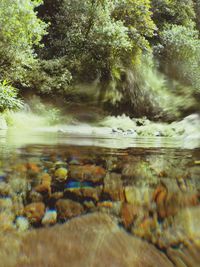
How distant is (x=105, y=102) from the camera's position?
14.0m

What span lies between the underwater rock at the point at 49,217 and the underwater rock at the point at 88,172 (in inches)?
21.9

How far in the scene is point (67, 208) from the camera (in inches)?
60.6

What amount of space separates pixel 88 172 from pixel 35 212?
2.63ft

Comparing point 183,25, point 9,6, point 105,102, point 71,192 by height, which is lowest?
point 71,192

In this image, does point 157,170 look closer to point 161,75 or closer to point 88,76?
point 88,76

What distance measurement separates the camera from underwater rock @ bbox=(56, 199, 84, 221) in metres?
1.45

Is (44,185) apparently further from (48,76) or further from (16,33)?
(48,76)

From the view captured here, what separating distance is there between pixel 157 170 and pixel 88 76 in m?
11.7

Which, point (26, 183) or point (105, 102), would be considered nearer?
point (26, 183)

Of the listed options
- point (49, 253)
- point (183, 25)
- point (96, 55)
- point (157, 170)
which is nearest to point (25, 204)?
point (49, 253)

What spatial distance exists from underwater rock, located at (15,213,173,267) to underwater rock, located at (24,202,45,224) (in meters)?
0.10

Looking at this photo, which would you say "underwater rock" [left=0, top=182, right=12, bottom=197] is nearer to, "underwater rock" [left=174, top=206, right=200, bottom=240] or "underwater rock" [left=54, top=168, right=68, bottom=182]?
"underwater rock" [left=54, top=168, right=68, bottom=182]

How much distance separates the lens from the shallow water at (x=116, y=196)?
132 cm

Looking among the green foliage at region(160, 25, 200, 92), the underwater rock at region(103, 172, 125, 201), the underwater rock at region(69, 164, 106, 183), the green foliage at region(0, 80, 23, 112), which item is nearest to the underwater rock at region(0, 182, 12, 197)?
the underwater rock at region(69, 164, 106, 183)
